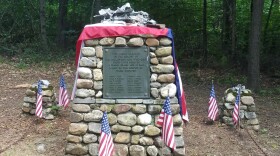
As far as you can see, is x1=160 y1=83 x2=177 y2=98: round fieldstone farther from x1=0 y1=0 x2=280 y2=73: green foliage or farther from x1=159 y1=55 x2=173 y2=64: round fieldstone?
x1=0 y1=0 x2=280 y2=73: green foliage

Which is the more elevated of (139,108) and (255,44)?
(255,44)

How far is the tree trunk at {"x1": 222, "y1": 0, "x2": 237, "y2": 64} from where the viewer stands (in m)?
15.4

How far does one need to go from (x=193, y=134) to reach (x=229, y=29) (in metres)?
9.25

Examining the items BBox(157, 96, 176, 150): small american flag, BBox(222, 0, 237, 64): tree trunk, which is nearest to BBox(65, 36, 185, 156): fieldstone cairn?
BBox(157, 96, 176, 150): small american flag

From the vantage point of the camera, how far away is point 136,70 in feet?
20.2

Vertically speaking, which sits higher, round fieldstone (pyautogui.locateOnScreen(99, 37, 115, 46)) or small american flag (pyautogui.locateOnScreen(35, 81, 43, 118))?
round fieldstone (pyautogui.locateOnScreen(99, 37, 115, 46))

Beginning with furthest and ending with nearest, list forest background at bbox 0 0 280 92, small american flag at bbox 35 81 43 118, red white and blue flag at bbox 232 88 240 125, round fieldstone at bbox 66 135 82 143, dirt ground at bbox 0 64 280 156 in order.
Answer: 1. forest background at bbox 0 0 280 92
2. small american flag at bbox 35 81 43 118
3. red white and blue flag at bbox 232 88 240 125
4. dirt ground at bbox 0 64 280 156
5. round fieldstone at bbox 66 135 82 143

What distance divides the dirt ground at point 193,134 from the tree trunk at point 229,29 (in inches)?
192

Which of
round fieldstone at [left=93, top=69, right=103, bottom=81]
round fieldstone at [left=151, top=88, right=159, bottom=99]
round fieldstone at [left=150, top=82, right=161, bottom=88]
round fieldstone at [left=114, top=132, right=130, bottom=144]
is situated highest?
round fieldstone at [left=93, top=69, right=103, bottom=81]

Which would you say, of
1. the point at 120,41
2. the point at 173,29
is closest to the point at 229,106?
the point at 120,41

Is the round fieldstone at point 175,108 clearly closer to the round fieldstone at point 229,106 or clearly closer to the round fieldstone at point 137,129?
the round fieldstone at point 137,129

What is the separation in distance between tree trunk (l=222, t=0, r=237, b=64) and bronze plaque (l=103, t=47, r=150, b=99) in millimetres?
10036

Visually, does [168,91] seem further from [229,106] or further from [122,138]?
[229,106]

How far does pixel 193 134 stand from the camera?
7781mm
